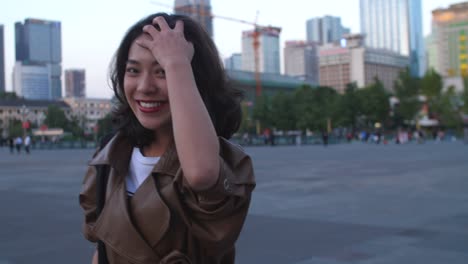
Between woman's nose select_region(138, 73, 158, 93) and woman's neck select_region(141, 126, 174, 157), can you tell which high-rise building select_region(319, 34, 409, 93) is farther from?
woman's nose select_region(138, 73, 158, 93)

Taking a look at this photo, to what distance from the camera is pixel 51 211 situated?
853 cm

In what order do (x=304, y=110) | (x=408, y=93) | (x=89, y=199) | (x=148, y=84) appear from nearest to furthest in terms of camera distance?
(x=148, y=84) < (x=89, y=199) < (x=304, y=110) < (x=408, y=93)

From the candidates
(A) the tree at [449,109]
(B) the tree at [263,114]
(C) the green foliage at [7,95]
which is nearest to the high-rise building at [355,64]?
(A) the tree at [449,109]

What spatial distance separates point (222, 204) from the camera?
142cm

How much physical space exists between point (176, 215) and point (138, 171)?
26cm

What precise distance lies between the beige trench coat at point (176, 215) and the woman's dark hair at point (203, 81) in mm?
152

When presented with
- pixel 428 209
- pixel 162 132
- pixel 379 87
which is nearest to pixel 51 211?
pixel 428 209

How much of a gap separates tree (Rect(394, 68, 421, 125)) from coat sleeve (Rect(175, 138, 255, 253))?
6825 cm

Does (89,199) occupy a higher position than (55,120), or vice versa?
(55,120)

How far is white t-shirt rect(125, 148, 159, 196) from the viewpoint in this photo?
5.38ft

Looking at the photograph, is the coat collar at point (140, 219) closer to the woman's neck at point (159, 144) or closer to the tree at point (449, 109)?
the woman's neck at point (159, 144)

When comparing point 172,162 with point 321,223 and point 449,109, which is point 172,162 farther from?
point 449,109

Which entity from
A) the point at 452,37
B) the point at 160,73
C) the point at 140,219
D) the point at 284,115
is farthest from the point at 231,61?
the point at 452,37

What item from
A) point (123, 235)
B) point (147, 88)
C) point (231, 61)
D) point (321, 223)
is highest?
point (231, 61)
